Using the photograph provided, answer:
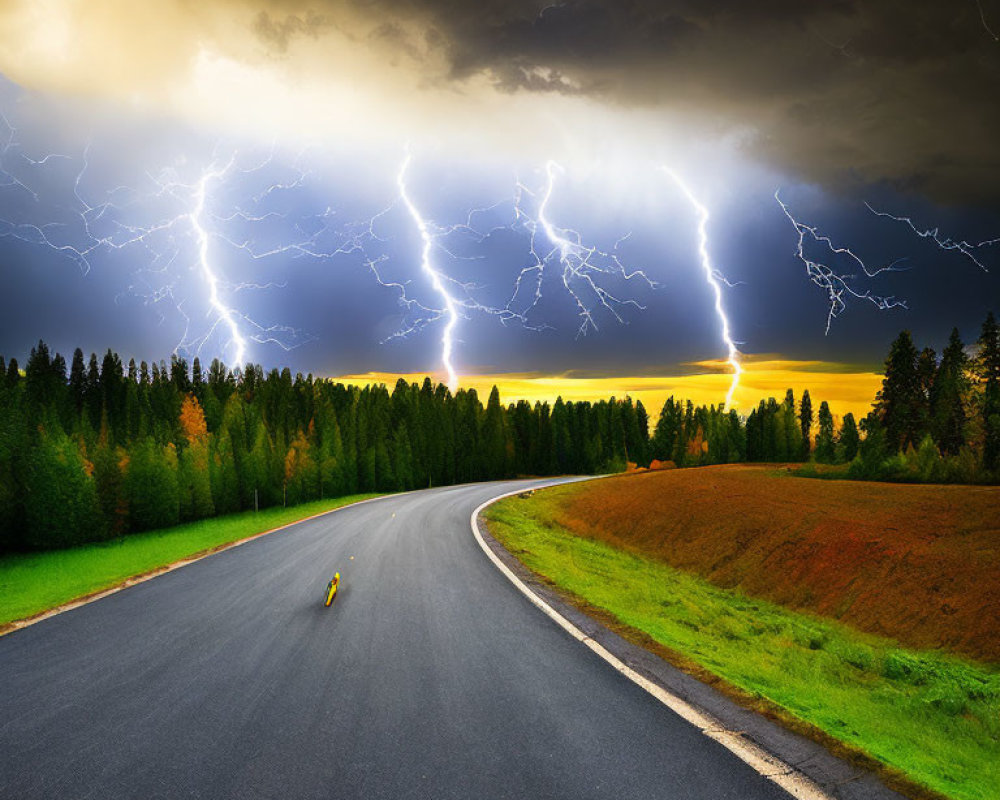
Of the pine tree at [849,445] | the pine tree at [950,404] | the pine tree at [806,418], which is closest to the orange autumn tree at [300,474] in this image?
the pine tree at [849,445]

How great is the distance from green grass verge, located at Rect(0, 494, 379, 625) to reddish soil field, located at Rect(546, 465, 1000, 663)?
49.6 feet

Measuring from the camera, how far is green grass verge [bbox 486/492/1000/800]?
4.32 m

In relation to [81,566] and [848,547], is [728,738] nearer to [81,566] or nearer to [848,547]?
[848,547]

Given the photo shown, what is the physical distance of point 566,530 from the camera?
23578 millimetres

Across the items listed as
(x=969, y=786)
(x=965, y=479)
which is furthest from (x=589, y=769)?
(x=965, y=479)

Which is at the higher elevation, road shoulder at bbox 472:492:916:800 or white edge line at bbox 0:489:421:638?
road shoulder at bbox 472:492:916:800

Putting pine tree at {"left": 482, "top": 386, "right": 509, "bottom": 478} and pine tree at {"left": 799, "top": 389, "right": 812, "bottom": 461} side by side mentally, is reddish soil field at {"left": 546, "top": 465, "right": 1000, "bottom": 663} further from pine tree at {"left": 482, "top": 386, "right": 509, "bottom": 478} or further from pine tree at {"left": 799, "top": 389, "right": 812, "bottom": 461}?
pine tree at {"left": 799, "top": 389, "right": 812, "bottom": 461}

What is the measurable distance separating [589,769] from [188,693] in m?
4.04

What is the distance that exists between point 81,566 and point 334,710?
54.5 feet

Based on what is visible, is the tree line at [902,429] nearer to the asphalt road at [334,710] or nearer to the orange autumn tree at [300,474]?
the asphalt road at [334,710]

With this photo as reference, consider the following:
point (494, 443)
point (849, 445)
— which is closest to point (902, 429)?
point (849, 445)

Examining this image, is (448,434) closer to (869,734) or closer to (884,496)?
(884,496)

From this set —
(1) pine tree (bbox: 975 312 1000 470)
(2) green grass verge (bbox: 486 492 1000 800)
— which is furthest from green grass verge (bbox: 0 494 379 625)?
(1) pine tree (bbox: 975 312 1000 470)

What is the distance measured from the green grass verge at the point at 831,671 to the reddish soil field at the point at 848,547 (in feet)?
2.87
